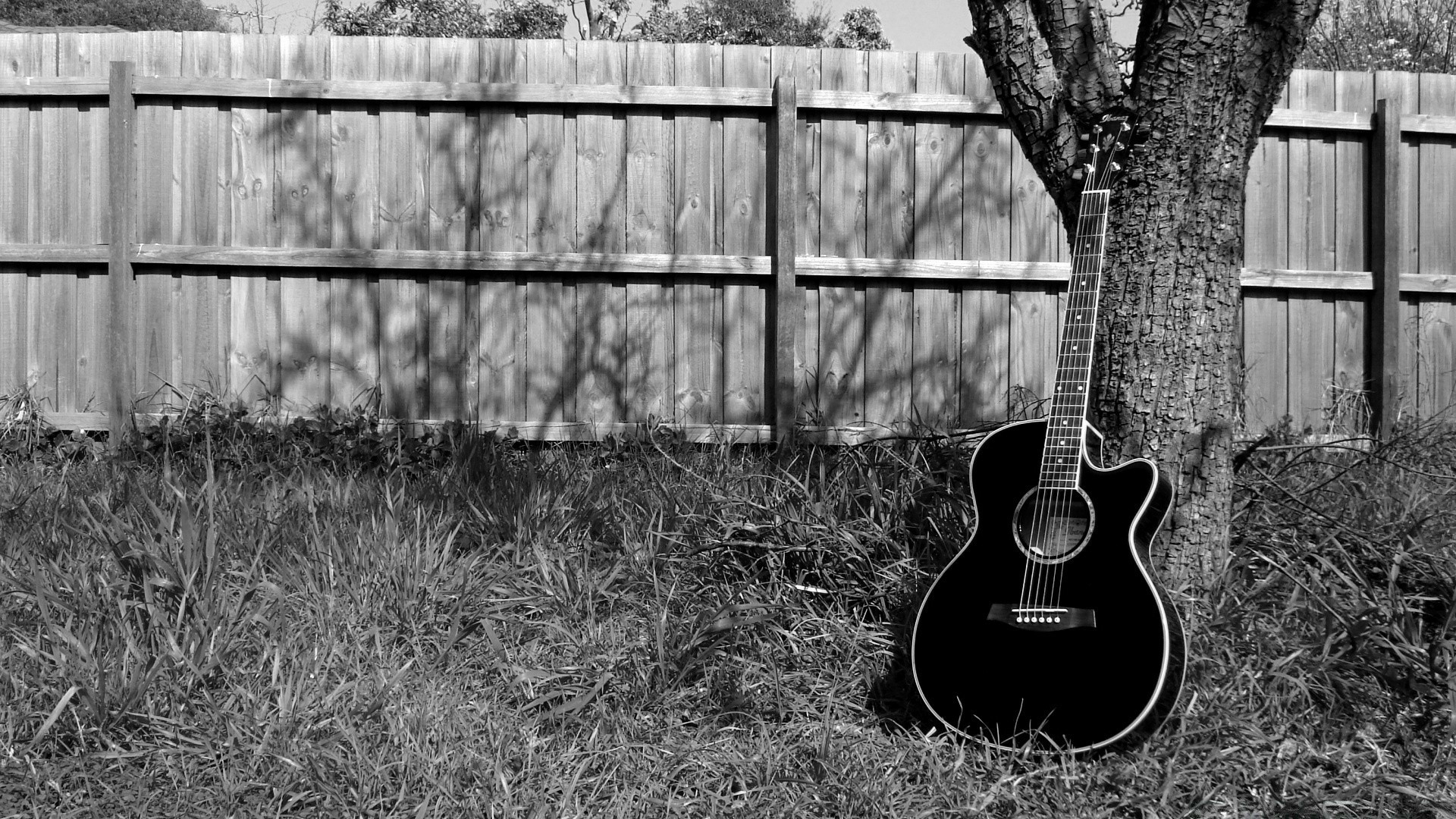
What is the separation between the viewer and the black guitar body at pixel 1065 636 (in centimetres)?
204

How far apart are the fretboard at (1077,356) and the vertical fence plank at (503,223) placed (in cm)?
294

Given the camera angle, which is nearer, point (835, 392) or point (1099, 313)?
point (1099, 313)

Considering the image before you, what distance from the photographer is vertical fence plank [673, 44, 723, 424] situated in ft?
16.2

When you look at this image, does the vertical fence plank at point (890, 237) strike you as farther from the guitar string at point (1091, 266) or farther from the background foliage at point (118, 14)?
the background foliage at point (118, 14)

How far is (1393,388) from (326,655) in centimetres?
509

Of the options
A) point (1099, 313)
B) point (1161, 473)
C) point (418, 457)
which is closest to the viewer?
point (1161, 473)

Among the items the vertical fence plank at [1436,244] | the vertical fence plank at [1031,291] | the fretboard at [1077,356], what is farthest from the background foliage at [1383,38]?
the fretboard at [1077,356]

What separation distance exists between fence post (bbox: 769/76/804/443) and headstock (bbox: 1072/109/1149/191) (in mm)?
2326

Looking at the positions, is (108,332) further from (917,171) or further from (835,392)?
(917,171)

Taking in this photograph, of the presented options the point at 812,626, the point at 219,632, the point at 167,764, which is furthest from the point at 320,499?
the point at 812,626

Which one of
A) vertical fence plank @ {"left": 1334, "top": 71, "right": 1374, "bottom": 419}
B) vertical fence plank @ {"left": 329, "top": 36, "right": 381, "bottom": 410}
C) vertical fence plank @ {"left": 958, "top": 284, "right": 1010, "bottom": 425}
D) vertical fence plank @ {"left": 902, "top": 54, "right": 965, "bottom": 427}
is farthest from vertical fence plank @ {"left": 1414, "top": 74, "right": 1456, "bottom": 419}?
vertical fence plank @ {"left": 329, "top": 36, "right": 381, "bottom": 410}

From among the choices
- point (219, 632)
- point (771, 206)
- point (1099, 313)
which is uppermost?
point (771, 206)

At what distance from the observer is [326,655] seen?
7.63 ft

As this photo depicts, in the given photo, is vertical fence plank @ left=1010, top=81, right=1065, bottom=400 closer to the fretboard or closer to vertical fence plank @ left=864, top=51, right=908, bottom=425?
vertical fence plank @ left=864, top=51, right=908, bottom=425
